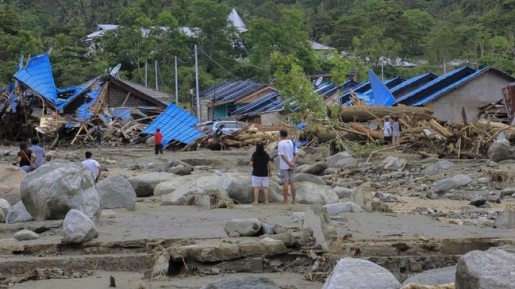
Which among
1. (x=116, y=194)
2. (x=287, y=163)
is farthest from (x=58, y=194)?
(x=287, y=163)

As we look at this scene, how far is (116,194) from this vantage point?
46.5ft

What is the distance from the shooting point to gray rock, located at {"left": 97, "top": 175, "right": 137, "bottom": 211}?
14.1 m

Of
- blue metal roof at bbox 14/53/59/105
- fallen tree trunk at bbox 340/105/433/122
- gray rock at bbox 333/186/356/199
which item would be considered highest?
blue metal roof at bbox 14/53/59/105

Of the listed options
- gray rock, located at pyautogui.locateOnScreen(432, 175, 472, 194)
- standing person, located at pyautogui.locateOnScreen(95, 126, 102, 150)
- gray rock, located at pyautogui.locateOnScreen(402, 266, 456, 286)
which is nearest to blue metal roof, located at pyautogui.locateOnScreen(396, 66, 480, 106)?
standing person, located at pyautogui.locateOnScreen(95, 126, 102, 150)

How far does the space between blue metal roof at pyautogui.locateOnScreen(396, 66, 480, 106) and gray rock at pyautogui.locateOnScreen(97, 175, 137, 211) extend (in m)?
22.8

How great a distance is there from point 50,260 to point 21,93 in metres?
34.0

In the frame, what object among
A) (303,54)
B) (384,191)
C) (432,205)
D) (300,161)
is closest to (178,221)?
(432,205)

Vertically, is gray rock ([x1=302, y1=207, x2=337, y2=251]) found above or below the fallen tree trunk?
below

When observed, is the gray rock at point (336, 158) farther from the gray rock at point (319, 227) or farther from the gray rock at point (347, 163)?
the gray rock at point (319, 227)

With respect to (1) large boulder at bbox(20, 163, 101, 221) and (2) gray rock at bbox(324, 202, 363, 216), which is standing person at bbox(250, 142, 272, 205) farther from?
(1) large boulder at bbox(20, 163, 101, 221)

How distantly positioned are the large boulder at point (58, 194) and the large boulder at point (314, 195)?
4.41 m

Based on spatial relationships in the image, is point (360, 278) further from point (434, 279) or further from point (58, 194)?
point (58, 194)

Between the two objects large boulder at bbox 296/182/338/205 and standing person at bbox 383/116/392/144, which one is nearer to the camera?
large boulder at bbox 296/182/338/205

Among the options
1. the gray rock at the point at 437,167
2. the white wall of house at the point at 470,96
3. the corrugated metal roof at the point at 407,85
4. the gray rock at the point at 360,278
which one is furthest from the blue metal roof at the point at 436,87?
the gray rock at the point at 360,278
